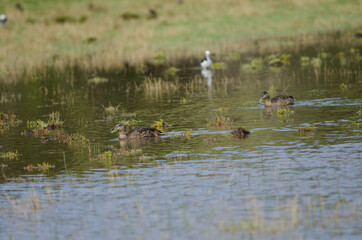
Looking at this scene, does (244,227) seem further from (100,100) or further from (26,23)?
(26,23)

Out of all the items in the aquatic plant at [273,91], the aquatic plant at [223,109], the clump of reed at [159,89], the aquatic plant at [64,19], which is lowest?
the aquatic plant at [223,109]

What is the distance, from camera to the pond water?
1438 cm

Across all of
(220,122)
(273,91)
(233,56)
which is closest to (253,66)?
(233,56)

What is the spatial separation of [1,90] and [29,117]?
13.8 metres

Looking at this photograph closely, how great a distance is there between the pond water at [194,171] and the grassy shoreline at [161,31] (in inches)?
996

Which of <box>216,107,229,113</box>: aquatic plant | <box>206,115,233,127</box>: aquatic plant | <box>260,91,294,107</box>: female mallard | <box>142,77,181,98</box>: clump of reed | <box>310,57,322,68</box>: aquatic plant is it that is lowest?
<box>206,115,233,127</box>: aquatic plant

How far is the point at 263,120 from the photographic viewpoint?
89.5 feet

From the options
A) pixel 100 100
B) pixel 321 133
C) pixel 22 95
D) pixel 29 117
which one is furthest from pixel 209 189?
pixel 22 95

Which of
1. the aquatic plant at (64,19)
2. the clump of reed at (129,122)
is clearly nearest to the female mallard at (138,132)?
the clump of reed at (129,122)

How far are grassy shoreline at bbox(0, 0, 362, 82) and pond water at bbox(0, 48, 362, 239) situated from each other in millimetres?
25309

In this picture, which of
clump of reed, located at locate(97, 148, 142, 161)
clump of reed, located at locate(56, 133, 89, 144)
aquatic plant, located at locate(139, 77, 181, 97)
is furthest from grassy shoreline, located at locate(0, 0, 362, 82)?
clump of reed, located at locate(97, 148, 142, 161)

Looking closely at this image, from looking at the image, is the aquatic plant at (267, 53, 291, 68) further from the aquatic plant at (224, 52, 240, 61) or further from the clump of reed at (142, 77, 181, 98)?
the clump of reed at (142, 77, 181, 98)

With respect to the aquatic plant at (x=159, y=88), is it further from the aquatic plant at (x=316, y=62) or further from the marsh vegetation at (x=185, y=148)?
the aquatic plant at (x=316, y=62)

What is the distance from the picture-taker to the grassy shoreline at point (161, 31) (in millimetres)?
62625
